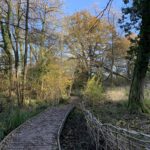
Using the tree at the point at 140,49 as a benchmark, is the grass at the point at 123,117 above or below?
below

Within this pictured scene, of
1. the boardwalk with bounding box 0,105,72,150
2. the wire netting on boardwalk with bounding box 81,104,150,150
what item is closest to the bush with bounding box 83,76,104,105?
the boardwalk with bounding box 0,105,72,150

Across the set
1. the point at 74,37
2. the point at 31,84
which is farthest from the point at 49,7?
the point at 74,37

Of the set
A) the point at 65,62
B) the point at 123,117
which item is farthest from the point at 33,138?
the point at 65,62

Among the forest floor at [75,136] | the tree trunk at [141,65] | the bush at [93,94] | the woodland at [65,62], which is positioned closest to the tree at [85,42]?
the woodland at [65,62]

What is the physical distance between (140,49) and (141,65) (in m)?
0.84

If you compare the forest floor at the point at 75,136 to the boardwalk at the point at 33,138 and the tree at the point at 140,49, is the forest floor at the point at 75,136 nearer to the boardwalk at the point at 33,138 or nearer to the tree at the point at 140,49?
the boardwalk at the point at 33,138

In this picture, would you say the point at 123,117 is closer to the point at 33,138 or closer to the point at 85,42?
the point at 33,138

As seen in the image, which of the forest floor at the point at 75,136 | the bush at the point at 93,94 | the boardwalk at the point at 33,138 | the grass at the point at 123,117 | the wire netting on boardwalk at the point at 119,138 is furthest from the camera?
the bush at the point at 93,94

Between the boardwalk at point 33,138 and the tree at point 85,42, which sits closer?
the boardwalk at point 33,138

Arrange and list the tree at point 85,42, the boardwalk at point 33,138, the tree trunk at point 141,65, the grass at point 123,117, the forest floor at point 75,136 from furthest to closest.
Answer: the tree at point 85,42 → the tree trunk at point 141,65 → the grass at point 123,117 → the forest floor at point 75,136 → the boardwalk at point 33,138

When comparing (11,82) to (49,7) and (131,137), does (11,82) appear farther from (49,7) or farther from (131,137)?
(131,137)

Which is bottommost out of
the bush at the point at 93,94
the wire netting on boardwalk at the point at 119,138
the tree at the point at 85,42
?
the bush at the point at 93,94

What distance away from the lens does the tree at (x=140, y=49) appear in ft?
49.8

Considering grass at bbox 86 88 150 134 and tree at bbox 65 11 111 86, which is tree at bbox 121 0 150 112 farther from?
tree at bbox 65 11 111 86
